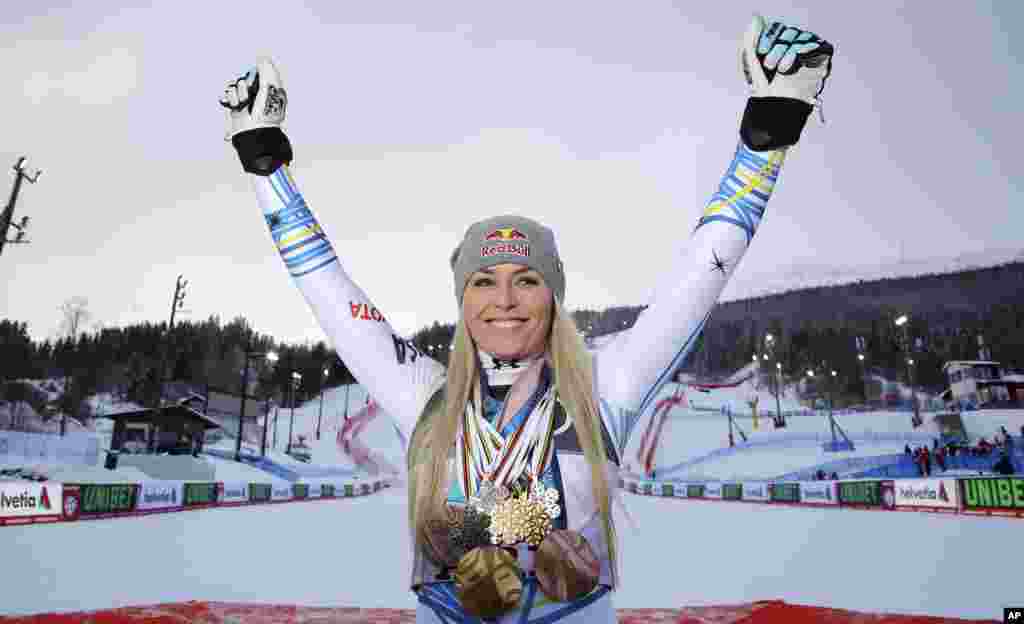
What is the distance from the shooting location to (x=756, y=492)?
29.6 metres

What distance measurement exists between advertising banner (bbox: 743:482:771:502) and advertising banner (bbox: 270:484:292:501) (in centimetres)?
2367

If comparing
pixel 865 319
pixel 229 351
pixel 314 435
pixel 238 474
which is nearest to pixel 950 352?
pixel 865 319

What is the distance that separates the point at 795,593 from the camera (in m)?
8.55

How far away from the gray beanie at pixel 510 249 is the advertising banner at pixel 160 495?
21857mm

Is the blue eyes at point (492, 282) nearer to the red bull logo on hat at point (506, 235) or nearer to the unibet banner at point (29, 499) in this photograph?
the red bull logo on hat at point (506, 235)

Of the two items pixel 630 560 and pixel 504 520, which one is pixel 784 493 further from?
pixel 504 520

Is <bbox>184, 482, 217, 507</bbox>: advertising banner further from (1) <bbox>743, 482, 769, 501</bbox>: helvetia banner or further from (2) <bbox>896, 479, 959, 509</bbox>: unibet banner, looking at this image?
(2) <bbox>896, 479, 959, 509</bbox>: unibet banner

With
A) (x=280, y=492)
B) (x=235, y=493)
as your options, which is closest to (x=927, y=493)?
(x=235, y=493)

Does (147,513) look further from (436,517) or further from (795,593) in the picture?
(436,517)

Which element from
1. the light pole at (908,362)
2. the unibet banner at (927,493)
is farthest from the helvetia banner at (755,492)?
the light pole at (908,362)

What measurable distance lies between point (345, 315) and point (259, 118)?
0.97 metres

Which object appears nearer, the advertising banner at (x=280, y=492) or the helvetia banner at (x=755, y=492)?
the helvetia banner at (x=755, y=492)

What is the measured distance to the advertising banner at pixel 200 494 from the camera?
74.2 ft

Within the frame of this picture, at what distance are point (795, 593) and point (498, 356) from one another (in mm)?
8447
